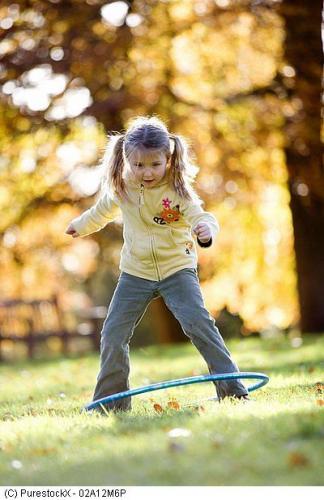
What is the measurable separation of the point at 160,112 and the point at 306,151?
2.20 m

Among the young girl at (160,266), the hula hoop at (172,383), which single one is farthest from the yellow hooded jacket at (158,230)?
the hula hoop at (172,383)

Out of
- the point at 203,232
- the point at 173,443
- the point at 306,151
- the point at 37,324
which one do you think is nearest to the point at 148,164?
the point at 203,232

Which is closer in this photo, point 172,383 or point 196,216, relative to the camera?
point 172,383

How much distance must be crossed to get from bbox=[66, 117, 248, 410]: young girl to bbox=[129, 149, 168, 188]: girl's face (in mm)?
13

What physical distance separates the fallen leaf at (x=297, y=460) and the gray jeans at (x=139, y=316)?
5.50 feet

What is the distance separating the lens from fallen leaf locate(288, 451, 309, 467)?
3.66 meters

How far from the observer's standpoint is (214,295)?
62.4 feet

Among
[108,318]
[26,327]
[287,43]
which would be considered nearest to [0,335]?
[26,327]

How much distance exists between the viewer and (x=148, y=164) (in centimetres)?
529

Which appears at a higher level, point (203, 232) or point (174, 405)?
point (203, 232)

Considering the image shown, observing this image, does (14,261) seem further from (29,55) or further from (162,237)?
(162,237)

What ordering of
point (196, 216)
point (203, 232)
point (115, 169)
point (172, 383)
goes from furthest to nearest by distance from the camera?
point (115, 169), point (196, 216), point (203, 232), point (172, 383)

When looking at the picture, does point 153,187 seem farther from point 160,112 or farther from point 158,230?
point 160,112

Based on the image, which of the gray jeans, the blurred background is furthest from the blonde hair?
the blurred background
